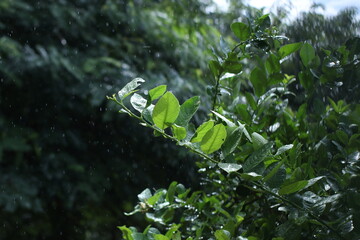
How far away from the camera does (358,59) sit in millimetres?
600

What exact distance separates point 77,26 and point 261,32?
2.02m

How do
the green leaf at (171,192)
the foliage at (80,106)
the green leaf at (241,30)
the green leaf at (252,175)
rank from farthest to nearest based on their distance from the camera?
the foliage at (80,106), the green leaf at (171,192), the green leaf at (241,30), the green leaf at (252,175)

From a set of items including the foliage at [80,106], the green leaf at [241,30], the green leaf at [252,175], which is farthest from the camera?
the foliage at [80,106]

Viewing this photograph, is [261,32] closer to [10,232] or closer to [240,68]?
[240,68]

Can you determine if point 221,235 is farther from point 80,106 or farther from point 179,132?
point 80,106

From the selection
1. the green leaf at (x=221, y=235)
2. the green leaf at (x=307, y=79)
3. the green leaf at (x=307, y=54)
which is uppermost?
the green leaf at (x=307, y=54)

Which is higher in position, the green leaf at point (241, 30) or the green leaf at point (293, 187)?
the green leaf at point (241, 30)

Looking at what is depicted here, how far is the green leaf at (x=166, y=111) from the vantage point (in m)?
0.42

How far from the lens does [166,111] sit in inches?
16.8

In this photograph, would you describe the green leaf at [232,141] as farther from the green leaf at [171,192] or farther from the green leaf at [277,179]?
the green leaf at [171,192]

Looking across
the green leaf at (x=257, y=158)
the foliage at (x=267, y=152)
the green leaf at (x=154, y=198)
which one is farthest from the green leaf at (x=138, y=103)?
the green leaf at (x=154, y=198)

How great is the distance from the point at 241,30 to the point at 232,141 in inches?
6.7

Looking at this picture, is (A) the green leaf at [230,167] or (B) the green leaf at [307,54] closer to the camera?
(A) the green leaf at [230,167]

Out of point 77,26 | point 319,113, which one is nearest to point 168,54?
point 77,26
